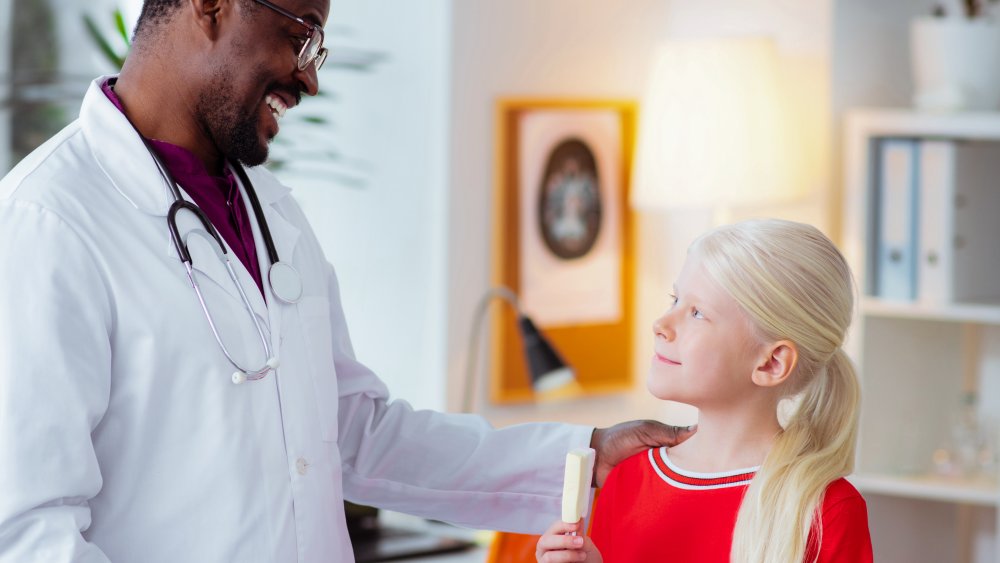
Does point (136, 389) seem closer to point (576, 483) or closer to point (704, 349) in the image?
point (576, 483)

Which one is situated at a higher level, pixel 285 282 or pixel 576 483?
pixel 285 282

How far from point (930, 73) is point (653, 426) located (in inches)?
60.2

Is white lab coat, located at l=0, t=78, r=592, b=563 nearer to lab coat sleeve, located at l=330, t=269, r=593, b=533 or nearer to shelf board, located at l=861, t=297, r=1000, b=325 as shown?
lab coat sleeve, located at l=330, t=269, r=593, b=533

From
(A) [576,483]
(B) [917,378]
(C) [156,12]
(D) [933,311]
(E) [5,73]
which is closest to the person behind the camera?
(A) [576,483]

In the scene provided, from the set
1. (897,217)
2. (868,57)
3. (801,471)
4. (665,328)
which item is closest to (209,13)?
(665,328)

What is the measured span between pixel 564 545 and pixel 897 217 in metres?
1.68

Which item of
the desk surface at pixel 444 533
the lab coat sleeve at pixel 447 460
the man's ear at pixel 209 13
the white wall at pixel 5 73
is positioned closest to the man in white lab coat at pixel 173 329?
the man's ear at pixel 209 13

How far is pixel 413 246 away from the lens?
3.01 metres

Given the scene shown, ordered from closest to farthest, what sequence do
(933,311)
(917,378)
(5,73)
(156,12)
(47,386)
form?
1. (47,386)
2. (156,12)
3. (5,73)
4. (933,311)
5. (917,378)

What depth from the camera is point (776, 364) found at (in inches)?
60.1

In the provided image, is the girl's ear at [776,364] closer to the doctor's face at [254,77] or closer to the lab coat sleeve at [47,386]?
the doctor's face at [254,77]

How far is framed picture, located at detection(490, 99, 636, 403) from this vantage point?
305 centimetres

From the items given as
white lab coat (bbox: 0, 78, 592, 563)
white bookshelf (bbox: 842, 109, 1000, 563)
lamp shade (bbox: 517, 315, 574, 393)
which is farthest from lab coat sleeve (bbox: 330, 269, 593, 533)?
white bookshelf (bbox: 842, 109, 1000, 563)

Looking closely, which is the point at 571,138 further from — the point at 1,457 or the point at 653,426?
the point at 1,457
